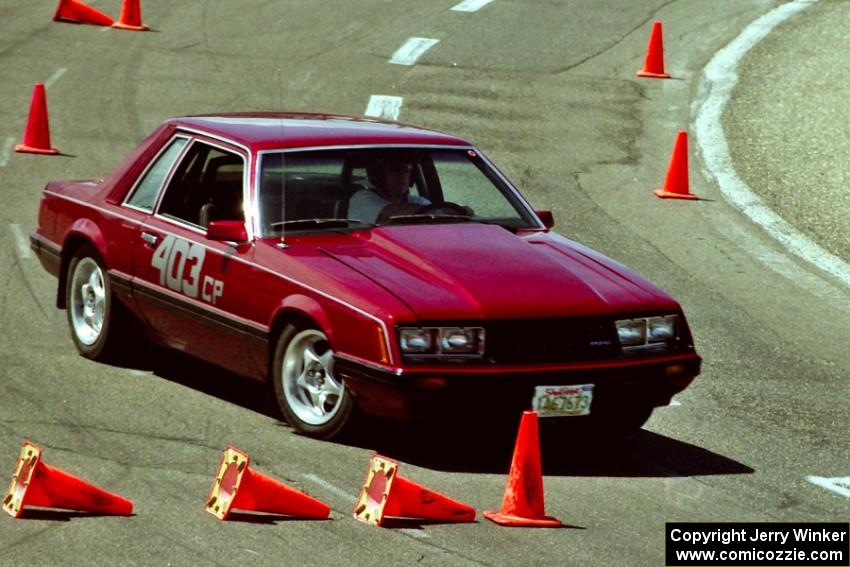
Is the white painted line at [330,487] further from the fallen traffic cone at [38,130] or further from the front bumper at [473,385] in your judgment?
the fallen traffic cone at [38,130]

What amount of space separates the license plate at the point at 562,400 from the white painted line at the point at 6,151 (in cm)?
958

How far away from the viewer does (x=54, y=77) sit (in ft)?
67.4

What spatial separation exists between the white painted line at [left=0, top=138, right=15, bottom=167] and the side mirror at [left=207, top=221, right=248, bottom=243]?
7.96 meters

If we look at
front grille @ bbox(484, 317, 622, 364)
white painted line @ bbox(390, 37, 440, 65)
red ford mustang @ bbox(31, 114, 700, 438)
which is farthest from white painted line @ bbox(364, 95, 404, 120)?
front grille @ bbox(484, 317, 622, 364)

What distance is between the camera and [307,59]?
22.0 metres

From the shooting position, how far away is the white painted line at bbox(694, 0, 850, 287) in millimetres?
14617

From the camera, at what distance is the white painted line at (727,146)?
48.0ft

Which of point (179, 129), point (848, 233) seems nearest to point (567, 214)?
point (848, 233)

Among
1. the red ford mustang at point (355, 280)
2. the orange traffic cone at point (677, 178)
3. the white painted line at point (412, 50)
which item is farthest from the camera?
the white painted line at point (412, 50)

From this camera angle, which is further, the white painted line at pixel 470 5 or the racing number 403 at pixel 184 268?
the white painted line at pixel 470 5

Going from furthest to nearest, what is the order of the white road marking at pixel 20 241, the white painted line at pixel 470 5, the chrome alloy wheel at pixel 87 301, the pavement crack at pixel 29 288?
the white painted line at pixel 470 5 → the white road marking at pixel 20 241 → the pavement crack at pixel 29 288 → the chrome alloy wheel at pixel 87 301

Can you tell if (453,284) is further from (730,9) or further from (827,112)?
(730,9)

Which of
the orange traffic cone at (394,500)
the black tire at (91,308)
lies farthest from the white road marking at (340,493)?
the black tire at (91,308)

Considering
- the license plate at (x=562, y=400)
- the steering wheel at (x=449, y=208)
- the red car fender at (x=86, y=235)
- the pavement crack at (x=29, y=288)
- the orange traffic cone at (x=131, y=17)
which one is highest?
the orange traffic cone at (x=131, y=17)
